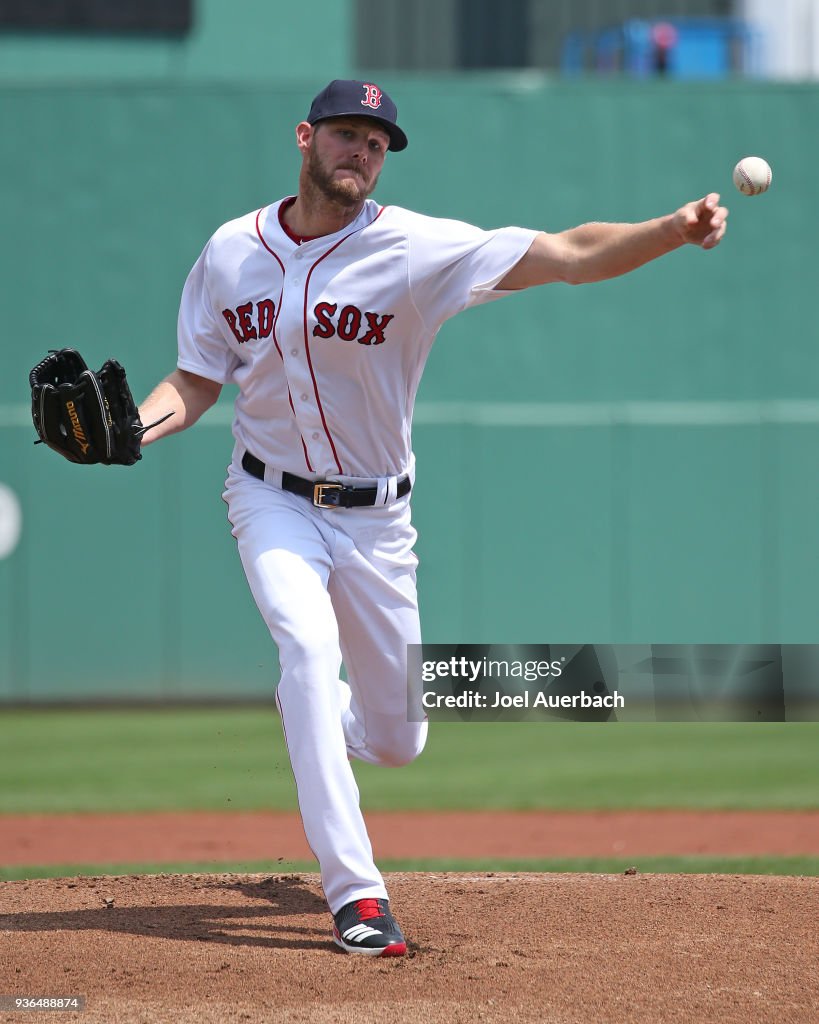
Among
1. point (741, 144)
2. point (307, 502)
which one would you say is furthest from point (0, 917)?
point (741, 144)

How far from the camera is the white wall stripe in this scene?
1027 centimetres

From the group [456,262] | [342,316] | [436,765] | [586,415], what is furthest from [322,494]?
[586,415]

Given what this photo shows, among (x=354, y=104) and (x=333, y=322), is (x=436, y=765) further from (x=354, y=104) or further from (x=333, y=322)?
(x=354, y=104)

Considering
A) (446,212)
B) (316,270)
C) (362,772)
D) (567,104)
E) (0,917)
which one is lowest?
(362,772)

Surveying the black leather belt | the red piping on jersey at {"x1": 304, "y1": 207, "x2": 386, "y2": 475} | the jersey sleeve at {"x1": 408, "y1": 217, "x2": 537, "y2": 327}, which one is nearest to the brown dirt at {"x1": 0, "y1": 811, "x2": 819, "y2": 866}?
the black leather belt

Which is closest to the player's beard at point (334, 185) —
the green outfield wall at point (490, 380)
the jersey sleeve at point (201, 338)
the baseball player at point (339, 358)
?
the baseball player at point (339, 358)

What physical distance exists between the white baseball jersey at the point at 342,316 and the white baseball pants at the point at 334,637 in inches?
5.8

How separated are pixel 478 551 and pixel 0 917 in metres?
6.40

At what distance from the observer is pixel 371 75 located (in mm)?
10875

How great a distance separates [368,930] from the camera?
11.6 feet

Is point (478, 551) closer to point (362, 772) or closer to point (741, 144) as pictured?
point (362, 772)

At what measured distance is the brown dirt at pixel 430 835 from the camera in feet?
20.2

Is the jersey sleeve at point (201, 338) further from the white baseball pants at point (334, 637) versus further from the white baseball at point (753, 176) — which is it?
the white baseball at point (753, 176)

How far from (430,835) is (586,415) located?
14.4 feet
